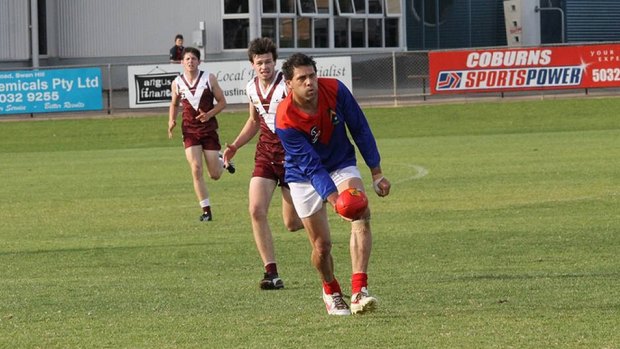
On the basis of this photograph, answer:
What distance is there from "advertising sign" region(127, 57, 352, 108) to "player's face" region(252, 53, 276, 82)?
24749 mm

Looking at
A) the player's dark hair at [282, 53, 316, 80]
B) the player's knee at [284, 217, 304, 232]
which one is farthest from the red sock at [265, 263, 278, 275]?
the player's dark hair at [282, 53, 316, 80]

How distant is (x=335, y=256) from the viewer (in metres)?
13.2

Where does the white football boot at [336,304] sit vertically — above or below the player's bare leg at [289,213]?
below

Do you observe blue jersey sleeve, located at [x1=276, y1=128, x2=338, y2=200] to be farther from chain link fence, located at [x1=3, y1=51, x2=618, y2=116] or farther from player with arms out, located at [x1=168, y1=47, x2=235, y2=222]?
chain link fence, located at [x1=3, y1=51, x2=618, y2=116]

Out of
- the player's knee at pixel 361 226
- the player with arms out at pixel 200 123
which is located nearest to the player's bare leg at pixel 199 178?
the player with arms out at pixel 200 123

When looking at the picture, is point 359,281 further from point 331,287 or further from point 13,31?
point 13,31

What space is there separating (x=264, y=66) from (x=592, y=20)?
150ft

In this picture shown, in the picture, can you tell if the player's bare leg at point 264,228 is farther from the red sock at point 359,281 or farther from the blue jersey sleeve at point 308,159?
the blue jersey sleeve at point 308,159

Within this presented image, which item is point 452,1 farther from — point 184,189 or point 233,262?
point 233,262

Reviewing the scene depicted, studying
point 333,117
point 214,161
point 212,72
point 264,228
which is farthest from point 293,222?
point 212,72

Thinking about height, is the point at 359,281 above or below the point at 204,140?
below

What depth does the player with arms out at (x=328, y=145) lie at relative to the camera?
9.05 meters

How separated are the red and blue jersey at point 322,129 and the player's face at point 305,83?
5.4 inches

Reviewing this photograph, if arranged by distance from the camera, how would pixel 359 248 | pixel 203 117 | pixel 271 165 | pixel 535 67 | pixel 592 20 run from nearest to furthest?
1. pixel 359 248
2. pixel 271 165
3. pixel 203 117
4. pixel 535 67
5. pixel 592 20
